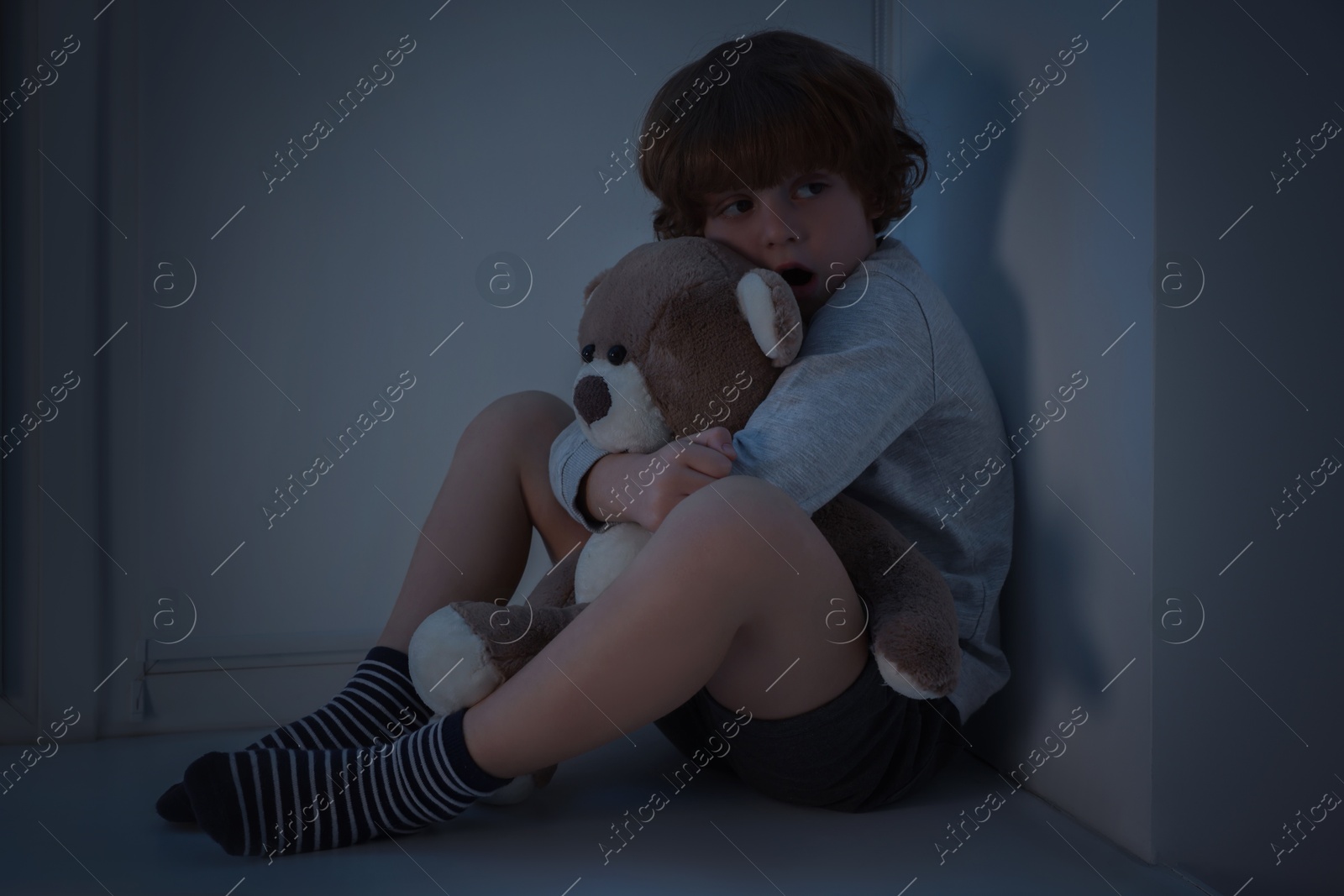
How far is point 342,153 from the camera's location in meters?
1.29

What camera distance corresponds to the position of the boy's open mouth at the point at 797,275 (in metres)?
0.96

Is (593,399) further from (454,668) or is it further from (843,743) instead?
(843,743)

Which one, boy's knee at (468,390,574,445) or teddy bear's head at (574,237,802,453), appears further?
boy's knee at (468,390,574,445)

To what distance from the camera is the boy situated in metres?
0.75

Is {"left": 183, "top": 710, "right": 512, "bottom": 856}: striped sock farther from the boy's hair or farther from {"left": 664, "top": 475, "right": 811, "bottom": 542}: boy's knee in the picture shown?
the boy's hair

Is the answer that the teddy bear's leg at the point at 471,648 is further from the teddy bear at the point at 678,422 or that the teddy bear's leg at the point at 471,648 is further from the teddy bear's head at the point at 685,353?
the teddy bear's head at the point at 685,353

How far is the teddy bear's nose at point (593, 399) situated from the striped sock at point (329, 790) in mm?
252

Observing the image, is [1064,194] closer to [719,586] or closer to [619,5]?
[719,586]

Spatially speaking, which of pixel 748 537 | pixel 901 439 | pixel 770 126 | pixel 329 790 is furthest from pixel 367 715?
pixel 770 126

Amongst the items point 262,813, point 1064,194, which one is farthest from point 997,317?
point 262,813

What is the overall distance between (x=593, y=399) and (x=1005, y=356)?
17.4 inches

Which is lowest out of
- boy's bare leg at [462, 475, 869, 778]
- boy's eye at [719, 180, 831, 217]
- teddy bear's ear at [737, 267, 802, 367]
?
boy's bare leg at [462, 475, 869, 778]

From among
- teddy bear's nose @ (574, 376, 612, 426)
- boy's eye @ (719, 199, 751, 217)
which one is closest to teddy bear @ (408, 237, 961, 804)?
teddy bear's nose @ (574, 376, 612, 426)

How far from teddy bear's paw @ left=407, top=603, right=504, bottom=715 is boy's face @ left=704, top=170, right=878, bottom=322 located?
42cm
